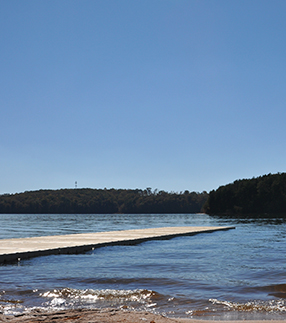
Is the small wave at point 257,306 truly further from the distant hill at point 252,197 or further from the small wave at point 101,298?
the distant hill at point 252,197

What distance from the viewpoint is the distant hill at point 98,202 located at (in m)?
136

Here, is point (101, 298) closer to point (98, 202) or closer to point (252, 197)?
point (252, 197)

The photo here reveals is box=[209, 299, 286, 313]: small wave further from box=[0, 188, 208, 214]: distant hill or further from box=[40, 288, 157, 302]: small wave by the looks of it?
box=[0, 188, 208, 214]: distant hill

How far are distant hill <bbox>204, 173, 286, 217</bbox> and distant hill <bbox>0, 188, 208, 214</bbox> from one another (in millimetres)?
50994

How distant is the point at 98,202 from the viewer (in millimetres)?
146750

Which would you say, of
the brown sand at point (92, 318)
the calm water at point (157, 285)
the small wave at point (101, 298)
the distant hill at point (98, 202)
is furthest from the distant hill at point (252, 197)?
the brown sand at point (92, 318)

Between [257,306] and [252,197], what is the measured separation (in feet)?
298

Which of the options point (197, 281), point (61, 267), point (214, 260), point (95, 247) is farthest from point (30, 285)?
point (95, 247)

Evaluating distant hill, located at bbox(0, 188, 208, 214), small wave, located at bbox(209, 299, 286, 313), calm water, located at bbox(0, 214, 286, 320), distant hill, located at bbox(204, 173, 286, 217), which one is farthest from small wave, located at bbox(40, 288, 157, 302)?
distant hill, located at bbox(0, 188, 208, 214)

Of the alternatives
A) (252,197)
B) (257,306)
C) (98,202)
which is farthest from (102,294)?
(98,202)

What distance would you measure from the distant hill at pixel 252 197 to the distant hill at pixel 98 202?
5099 cm

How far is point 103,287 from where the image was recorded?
291 inches

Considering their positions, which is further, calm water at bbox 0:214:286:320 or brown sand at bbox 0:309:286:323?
calm water at bbox 0:214:286:320

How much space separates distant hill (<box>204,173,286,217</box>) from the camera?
8994 centimetres
